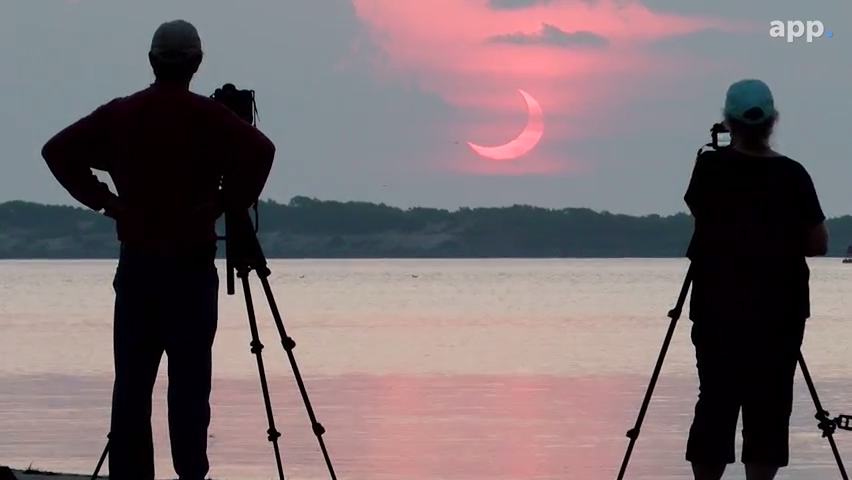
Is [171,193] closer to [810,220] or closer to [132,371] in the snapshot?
[132,371]

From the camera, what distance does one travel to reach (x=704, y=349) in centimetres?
656

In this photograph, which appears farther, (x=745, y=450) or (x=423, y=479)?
(x=423, y=479)

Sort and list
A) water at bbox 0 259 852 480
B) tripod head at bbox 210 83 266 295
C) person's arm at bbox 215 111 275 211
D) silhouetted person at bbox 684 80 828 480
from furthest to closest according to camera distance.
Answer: water at bbox 0 259 852 480, tripod head at bbox 210 83 266 295, silhouetted person at bbox 684 80 828 480, person's arm at bbox 215 111 275 211

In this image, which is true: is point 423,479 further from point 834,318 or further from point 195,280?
point 834,318

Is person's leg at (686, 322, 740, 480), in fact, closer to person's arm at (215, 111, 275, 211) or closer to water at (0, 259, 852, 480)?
person's arm at (215, 111, 275, 211)

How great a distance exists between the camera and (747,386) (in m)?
6.56

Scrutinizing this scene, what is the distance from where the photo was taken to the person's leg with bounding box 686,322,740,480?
654 centimetres

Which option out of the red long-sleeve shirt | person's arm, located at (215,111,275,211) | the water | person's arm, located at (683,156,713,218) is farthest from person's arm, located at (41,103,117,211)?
the water

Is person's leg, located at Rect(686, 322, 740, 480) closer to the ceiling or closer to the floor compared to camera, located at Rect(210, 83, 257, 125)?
closer to the floor

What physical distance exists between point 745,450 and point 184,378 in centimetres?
233

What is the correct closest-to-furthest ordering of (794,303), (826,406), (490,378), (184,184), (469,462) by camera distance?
(184,184) < (794,303) < (469,462) < (826,406) < (490,378)

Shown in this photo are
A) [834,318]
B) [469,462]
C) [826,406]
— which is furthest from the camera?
[834,318]

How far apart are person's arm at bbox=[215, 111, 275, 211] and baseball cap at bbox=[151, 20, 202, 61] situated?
0.27m

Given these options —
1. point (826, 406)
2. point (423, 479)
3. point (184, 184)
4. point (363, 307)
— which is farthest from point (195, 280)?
point (363, 307)
